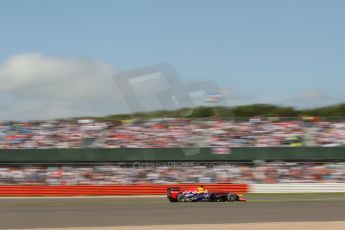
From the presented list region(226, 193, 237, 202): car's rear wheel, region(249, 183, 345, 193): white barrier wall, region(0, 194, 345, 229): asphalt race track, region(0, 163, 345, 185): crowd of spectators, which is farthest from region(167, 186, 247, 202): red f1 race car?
region(0, 163, 345, 185): crowd of spectators

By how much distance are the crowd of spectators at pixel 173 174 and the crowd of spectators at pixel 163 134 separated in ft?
4.55

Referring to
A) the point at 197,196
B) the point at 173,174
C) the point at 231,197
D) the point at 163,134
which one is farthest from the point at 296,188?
the point at 197,196

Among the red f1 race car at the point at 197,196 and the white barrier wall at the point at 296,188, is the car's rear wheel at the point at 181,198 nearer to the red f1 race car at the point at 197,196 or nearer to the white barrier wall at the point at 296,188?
the red f1 race car at the point at 197,196

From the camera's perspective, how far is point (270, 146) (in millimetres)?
29234

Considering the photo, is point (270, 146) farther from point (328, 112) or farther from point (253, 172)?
point (328, 112)

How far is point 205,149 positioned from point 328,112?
3084 cm

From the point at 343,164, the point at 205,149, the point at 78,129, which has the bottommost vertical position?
the point at 343,164

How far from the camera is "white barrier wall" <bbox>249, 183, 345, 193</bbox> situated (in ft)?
84.9

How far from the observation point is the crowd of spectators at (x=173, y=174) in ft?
88.5

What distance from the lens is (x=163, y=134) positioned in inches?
1166

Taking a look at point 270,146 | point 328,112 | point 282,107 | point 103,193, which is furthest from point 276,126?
point 328,112

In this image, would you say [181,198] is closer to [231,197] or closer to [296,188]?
[231,197]

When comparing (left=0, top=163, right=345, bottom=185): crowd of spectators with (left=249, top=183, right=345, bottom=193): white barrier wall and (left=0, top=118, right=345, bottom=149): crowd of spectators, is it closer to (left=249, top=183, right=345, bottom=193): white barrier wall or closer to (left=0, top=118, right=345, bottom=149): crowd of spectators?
(left=249, top=183, right=345, bottom=193): white barrier wall

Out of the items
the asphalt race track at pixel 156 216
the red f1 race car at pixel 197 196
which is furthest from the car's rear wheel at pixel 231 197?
the asphalt race track at pixel 156 216
